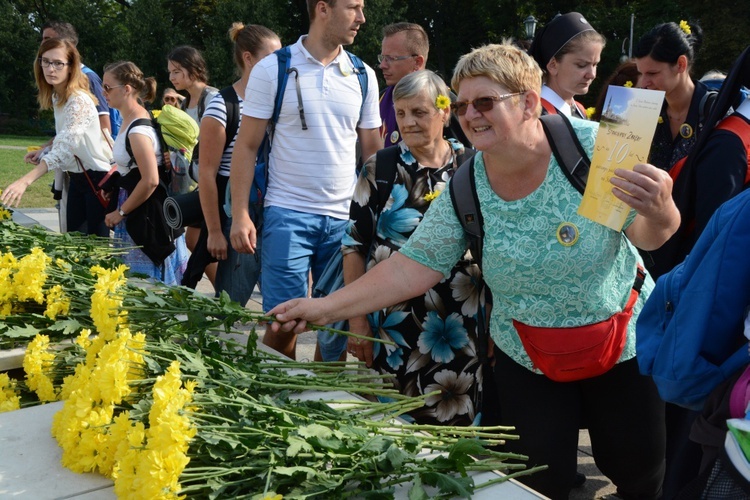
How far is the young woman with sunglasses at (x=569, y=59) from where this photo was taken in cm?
419

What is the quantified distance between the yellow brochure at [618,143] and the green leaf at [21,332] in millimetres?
1696

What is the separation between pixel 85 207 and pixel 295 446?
15.7ft

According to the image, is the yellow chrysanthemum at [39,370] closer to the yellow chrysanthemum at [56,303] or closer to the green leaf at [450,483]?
the yellow chrysanthemum at [56,303]

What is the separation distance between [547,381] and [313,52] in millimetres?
2083

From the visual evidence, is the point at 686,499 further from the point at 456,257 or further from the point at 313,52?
the point at 313,52

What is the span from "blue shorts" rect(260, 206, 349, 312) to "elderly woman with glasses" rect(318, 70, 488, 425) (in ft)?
1.69

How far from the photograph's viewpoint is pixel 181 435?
1414 millimetres

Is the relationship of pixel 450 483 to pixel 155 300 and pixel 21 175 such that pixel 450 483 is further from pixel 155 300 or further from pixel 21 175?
pixel 21 175

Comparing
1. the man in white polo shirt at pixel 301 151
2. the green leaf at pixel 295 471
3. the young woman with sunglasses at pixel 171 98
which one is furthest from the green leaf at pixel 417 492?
the young woman with sunglasses at pixel 171 98

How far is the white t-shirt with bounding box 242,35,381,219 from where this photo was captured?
381cm

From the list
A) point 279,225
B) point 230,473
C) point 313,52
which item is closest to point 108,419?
point 230,473

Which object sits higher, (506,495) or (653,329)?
(653,329)

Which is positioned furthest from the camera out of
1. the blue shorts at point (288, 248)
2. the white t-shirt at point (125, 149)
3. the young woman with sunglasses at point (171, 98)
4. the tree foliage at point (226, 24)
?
the tree foliage at point (226, 24)

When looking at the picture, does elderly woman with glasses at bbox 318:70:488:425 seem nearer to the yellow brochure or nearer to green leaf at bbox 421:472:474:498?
the yellow brochure
